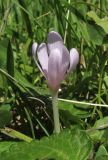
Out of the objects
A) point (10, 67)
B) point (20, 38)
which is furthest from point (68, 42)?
point (20, 38)

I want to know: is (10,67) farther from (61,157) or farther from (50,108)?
(61,157)

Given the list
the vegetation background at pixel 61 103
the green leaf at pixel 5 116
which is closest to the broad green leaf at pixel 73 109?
the vegetation background at pixel 61 103

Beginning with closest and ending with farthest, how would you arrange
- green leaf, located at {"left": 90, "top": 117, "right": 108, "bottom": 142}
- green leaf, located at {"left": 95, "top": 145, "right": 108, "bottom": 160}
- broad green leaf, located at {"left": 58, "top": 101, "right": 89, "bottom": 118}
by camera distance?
green leaf, located at {"left": 95, "top": 145, "right": 108, "bottom": 160}, green leaf, located at {"left": 90, "top": 117, "right": 108, "bottom": 142}, broad green leaf, located at {"left": 58, "top": 101, "right": 89, "bottom": 118}

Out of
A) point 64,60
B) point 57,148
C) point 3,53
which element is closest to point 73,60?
point 64,60

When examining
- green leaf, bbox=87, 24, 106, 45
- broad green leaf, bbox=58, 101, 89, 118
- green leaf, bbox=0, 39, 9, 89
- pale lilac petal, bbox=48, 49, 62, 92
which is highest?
green leaf, bbox=87, 24, 106, 45

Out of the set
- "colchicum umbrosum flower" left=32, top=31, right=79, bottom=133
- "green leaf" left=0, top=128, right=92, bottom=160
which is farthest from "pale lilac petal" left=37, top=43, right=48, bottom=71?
"green leaf" left=0, top=128, right=92, bottom=160

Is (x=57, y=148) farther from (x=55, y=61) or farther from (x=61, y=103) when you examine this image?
(x=61, y=103)

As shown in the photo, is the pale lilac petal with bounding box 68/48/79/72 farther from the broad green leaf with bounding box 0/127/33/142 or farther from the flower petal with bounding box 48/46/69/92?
the broad green leaf with bounding box 0/127/33/142

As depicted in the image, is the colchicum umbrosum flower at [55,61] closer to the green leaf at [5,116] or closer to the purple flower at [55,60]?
the purple flower at [55,60]
